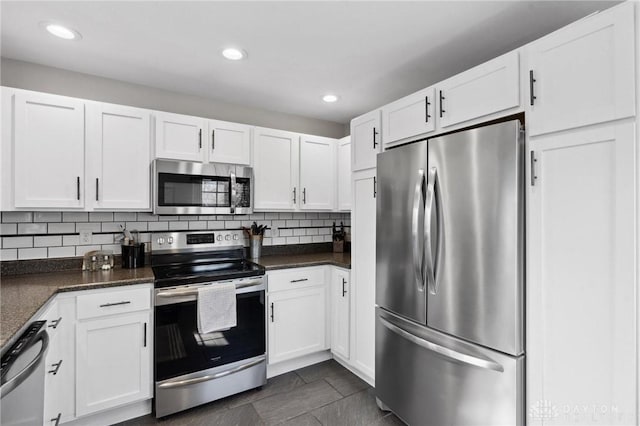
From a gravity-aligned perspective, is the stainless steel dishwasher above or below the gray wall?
below

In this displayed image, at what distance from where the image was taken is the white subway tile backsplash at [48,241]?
234 cm

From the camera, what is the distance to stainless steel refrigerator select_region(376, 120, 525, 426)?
4.91 feet

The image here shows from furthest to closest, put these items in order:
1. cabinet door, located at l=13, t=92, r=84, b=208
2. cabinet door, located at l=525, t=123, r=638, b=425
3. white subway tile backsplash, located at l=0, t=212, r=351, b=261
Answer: white subway tile backsplash, located at l=0, t=212, r=351, b=261
cabinet door, located at l=13, t=92, r=84, b=208
cabinet door, located at l=525, t=123, r=638, b=425

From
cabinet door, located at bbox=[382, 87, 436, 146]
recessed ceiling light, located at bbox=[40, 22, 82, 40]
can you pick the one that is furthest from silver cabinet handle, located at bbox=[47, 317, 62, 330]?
cabinet door, located at bbox=[382, 87, 436, 146]

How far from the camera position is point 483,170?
1591 millimetres

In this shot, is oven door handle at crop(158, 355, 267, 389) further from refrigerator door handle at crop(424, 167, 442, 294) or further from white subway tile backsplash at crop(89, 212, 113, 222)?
refrigerator door handle at crop(424, 167, 442, 294)

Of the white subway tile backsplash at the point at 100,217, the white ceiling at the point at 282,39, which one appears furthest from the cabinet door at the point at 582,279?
the white subway tile backsplash at the point at 100,217

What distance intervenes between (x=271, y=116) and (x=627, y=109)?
2.87 m

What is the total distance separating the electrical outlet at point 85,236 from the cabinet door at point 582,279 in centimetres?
298

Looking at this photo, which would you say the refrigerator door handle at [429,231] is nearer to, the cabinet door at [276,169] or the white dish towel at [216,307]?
the white dish towel at [216,307]

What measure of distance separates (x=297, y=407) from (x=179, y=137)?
227 cm

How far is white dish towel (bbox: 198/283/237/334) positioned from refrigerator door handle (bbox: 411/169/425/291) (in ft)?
4.42

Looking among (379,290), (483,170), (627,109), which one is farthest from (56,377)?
(627,109)

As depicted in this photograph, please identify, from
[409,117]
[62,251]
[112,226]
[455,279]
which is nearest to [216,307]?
[112,226]
